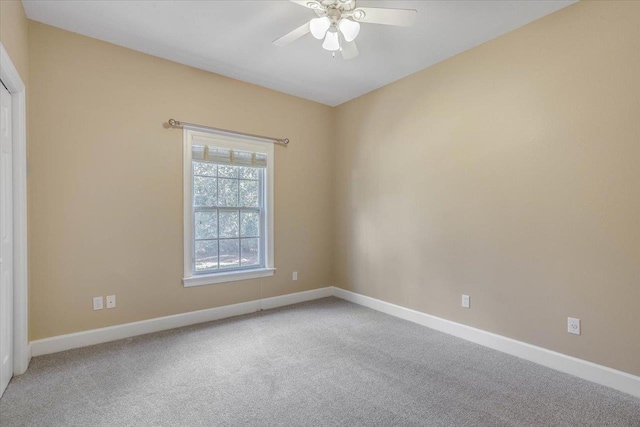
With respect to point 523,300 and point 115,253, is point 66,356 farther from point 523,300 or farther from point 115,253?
point 523,300

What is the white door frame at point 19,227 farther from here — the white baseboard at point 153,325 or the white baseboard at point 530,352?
the white baseboard at point 530,352

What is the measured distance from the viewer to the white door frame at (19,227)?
2291 millimetres

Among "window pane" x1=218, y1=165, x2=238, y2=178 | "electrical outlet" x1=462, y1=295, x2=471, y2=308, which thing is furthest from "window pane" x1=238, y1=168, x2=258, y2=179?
"electrical outlet" x1=462, y1=295, x2=471, y2=308

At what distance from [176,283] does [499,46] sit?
3827 millimetres

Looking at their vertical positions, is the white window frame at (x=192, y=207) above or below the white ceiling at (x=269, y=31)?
below

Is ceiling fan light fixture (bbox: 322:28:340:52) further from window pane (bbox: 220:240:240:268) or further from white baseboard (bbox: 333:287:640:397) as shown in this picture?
white baseboard (bbox: 333:287:640:397)

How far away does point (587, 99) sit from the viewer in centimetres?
235

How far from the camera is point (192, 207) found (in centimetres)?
347

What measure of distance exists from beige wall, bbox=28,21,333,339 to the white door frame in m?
0.32

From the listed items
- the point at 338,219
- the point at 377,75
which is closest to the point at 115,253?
the point at 338,219

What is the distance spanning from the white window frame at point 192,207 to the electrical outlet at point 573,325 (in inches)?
117

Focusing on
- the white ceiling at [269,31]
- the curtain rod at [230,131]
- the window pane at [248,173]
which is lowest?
the window pane at [248,173]

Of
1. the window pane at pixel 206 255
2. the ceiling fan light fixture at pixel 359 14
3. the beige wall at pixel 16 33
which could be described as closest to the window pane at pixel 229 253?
the window pane at pixel 206 255

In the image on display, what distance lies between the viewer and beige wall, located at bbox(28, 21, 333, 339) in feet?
8.84
